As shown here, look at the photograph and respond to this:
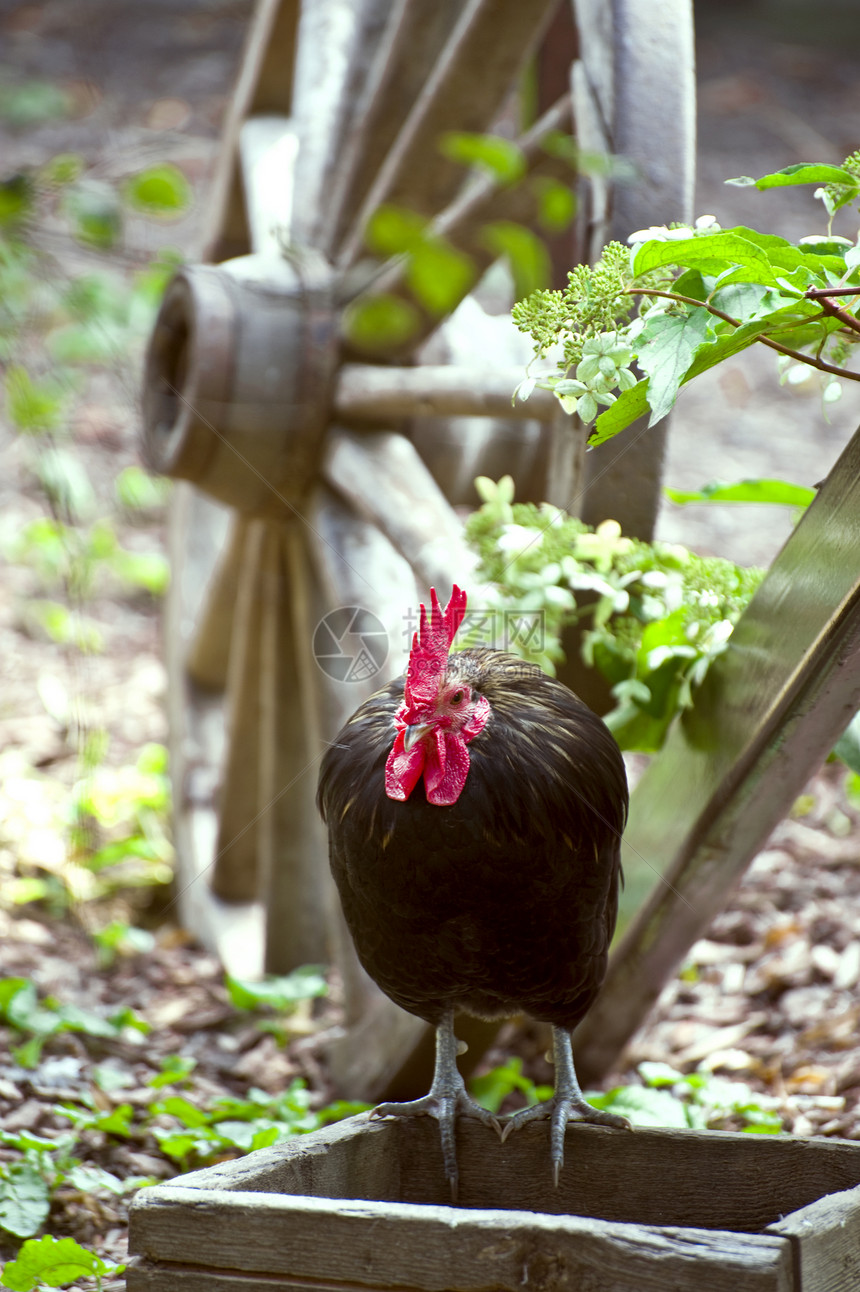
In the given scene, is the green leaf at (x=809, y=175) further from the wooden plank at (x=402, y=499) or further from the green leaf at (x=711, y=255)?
the wooden plank at (x=402, y=499)

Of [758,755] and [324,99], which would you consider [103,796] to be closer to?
[324,99]

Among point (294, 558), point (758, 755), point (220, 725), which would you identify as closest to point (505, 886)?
point (758, 755)

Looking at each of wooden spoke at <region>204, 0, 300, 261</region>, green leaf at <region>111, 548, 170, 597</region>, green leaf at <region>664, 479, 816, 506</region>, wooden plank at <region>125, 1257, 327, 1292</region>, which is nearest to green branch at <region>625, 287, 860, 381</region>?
green leaf at <region>664, 479, 816, 506</region>

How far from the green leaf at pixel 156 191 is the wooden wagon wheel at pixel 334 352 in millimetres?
680

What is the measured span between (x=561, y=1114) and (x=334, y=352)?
156 cm

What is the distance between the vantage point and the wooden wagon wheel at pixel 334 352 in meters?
1.88

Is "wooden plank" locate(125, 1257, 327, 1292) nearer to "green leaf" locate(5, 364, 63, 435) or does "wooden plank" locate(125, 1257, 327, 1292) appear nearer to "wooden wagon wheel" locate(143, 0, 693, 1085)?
"green leaf" locate(5, 364, 63, 435)

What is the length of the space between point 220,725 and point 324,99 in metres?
1.76

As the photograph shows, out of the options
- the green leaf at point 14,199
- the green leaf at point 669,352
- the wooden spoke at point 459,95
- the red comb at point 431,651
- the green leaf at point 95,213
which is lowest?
the red comb at point 431,651

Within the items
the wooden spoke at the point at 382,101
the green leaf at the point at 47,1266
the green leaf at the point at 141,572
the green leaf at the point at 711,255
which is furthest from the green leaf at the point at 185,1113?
the green leaf at the point at 141,572

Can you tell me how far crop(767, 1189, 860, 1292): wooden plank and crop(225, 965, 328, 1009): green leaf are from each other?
1580 millimetres

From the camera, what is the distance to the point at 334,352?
241 centimetres

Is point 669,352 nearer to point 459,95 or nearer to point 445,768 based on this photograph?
point 445,768

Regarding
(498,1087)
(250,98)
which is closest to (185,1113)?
(498,1087)
